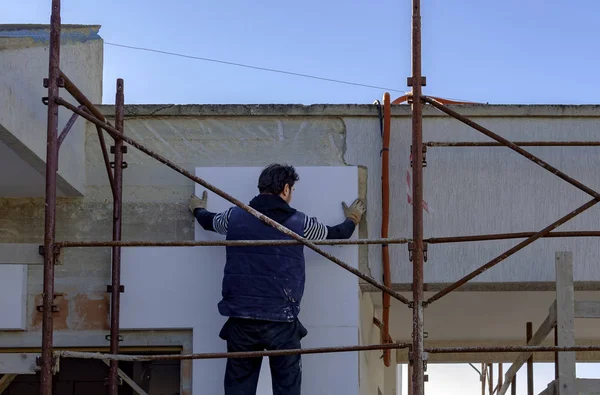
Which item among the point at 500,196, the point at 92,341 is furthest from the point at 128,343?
the point at 500,196

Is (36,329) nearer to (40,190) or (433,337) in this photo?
(40,190)

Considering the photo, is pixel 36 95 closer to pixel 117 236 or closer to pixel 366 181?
pixel 117 236

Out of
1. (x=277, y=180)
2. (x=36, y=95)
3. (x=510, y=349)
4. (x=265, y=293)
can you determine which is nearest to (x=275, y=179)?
(x=277, y=180)

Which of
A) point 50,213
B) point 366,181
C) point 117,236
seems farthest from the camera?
point 366,181

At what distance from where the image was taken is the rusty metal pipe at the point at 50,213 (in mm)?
6558

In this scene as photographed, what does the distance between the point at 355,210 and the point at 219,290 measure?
3.66 ft

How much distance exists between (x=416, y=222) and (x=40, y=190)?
9.26 feet

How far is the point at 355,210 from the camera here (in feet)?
25.5

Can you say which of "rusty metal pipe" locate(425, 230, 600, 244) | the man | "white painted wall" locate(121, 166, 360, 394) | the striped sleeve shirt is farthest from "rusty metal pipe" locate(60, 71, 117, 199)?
"rusty metal pipe" locate(425, 230, 600, 244)

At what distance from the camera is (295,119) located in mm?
8102

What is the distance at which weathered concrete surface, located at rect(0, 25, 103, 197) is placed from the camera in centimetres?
677

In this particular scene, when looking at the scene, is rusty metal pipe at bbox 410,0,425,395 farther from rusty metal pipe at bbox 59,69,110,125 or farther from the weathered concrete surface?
the weathered concrete surface

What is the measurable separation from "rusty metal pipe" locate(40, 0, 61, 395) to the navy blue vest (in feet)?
3.78

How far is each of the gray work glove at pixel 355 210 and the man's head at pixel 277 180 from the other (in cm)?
54
